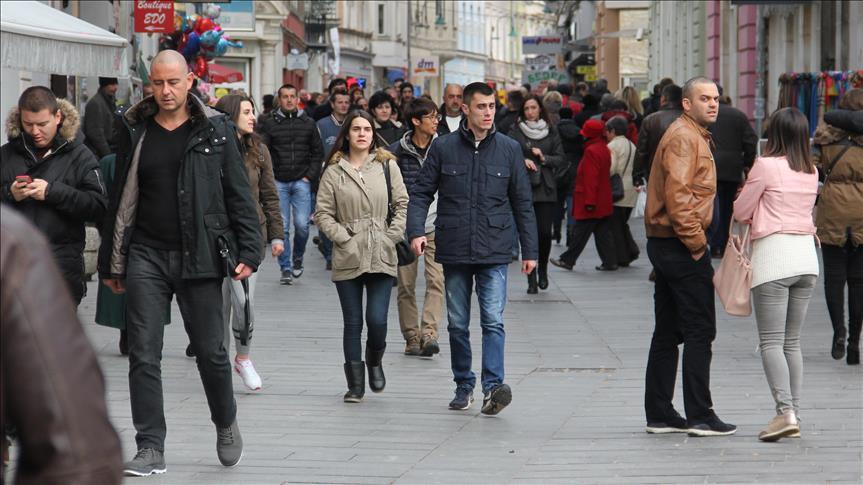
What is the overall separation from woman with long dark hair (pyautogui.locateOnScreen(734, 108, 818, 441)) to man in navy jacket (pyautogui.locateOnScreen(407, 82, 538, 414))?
1279 mm

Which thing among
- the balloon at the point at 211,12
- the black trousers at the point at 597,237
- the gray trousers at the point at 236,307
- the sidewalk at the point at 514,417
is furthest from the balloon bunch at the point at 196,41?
the gray trousers at the point at 236,307

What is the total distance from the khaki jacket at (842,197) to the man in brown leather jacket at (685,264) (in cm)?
271

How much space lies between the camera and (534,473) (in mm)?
7105

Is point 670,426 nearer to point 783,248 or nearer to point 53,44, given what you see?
point 783,248

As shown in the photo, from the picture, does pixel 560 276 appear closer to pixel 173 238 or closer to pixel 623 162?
pixel 623 162

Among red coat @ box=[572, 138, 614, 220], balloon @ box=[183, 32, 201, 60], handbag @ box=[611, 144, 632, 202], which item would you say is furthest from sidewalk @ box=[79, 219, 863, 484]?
balloon @ box=[183, 32, 201, 60]

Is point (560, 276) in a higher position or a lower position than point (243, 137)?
lower

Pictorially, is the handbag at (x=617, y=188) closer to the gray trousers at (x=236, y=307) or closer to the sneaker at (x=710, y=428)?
the gray trousers at (x=236, y=307)

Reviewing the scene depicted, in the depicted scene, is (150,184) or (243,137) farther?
(243,137)

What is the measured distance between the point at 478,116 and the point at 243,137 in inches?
107

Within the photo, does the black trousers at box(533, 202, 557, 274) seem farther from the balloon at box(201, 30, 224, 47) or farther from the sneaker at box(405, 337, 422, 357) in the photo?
the balloon at box(201, 30, 224, 47)

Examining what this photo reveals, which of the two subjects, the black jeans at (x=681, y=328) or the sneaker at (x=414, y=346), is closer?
the black jeans at (x=681, y=328)

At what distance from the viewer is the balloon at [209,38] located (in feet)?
74.9

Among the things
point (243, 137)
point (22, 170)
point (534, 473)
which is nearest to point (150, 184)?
point (22, 170)
